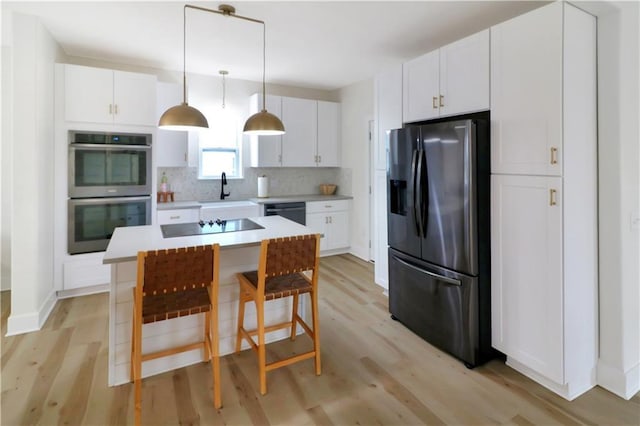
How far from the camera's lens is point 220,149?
4980 mm

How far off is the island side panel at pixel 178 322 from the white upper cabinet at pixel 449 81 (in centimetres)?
180

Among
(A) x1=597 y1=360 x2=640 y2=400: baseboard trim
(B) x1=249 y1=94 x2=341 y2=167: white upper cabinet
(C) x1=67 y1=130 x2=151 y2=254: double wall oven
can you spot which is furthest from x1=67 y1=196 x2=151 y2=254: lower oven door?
(A) x1=597 y1=360 x2=640 y2=400: baseboard trim

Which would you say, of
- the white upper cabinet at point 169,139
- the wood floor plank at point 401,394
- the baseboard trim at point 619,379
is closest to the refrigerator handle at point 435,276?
the wood floor plank at point 401,394

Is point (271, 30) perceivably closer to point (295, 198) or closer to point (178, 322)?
point (295, 198)

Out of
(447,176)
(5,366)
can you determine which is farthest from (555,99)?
(5,366)

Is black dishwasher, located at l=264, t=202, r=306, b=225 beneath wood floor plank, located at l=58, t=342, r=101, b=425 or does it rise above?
above

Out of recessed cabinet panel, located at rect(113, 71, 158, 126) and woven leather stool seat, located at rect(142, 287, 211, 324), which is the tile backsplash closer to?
recessed cabinet panel, located at rect(113, 71, 158, 126)

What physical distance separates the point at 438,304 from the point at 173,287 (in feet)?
6.04

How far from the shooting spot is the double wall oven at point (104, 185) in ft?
11.6

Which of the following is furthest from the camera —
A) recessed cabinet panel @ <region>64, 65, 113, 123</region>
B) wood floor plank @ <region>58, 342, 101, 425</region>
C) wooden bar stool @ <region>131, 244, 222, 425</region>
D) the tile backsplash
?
the tile backsplash

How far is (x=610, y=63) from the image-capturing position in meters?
2.09

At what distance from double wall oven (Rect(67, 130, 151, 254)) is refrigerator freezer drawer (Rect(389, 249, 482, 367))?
108 inches

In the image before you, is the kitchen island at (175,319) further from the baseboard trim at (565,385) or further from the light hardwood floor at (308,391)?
the baseboard trim at (565,385)

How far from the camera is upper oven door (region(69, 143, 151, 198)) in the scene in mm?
3537
